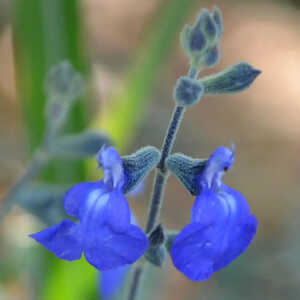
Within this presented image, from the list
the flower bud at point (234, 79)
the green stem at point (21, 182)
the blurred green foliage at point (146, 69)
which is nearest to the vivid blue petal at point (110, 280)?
the green stem at point (21, 182)

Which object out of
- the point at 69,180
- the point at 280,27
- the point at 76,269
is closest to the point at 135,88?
the point at 69,180

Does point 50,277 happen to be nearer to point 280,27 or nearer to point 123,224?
point 123,224

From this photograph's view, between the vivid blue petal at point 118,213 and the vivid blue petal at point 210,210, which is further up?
the vivid blue petal at point 210,210

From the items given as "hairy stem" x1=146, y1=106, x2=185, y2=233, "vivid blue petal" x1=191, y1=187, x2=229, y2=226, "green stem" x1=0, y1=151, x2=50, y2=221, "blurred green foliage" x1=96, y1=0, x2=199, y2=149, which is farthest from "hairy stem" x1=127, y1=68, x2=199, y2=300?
"blurred green foliage" x1=96, y1=0, x2=199, y2=149

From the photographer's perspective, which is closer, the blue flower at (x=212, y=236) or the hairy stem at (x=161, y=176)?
the blue flower at (x=212, y=236)

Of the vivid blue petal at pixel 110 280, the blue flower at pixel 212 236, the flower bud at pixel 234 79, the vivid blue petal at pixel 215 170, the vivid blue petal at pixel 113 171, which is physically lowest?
the vivid blue petal at pixel 110 280

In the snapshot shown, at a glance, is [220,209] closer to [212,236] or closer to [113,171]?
[212,236]

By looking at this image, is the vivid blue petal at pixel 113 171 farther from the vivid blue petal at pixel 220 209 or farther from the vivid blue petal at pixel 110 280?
the vivid blue petal at pixel 110 280

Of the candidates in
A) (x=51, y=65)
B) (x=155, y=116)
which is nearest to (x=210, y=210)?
(x=51, y=65)

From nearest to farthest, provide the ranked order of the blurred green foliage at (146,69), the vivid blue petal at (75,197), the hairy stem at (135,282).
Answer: the vivid blue petal at (75,197), the hairy stem at (135,282), the blurred green foliage at (146,69)
